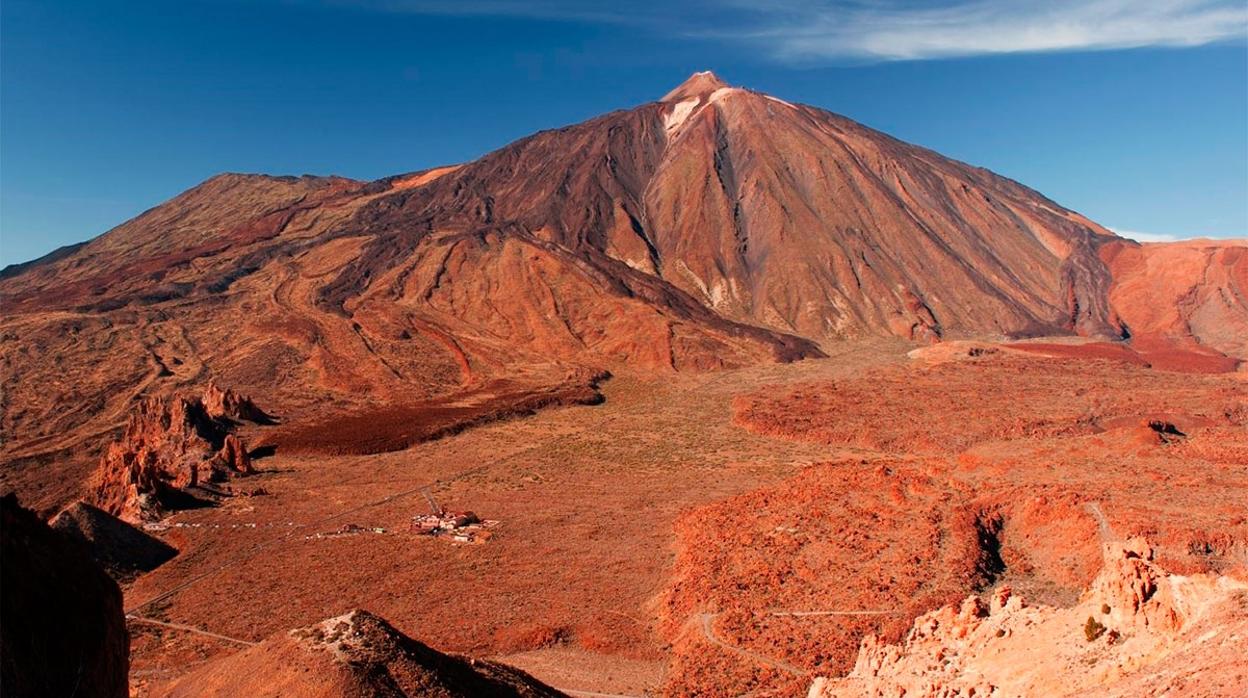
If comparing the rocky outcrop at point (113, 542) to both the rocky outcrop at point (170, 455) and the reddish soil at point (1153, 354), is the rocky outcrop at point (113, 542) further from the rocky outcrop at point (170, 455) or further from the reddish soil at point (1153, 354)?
the reddish soil at point (1153, 354)

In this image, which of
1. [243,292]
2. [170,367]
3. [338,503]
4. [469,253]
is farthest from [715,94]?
[338,503]

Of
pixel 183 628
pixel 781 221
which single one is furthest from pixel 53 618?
pixel 781 221

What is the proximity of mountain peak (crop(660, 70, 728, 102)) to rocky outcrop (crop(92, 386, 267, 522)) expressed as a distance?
91326mm

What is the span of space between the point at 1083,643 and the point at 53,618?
13593 millimetres

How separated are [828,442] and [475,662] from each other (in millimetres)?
27012

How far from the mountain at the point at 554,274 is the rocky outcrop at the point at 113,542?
943cm

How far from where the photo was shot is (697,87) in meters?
119

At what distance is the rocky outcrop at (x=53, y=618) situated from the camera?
29.6 ft

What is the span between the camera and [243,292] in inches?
2645

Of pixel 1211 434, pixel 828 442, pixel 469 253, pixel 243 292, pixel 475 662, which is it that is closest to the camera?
pixel 475 662

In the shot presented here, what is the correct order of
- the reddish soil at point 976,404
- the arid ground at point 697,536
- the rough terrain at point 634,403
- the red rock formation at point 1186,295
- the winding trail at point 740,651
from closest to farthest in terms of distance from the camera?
1. the winding trail at point 740,651
2. the arid ground at point 697,536
3. the rough terrain at point 634,403
4. the reddish soil at point 976,404
5. the red rock formation at point 1186,295

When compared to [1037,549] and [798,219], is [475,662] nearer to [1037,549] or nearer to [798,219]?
[1037,549]

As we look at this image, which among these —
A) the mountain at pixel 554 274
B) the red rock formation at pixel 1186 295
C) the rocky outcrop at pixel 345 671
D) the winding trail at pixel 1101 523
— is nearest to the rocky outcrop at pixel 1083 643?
the rocky outcrop at pixel 345 671

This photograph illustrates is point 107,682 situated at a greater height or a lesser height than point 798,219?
lesser
